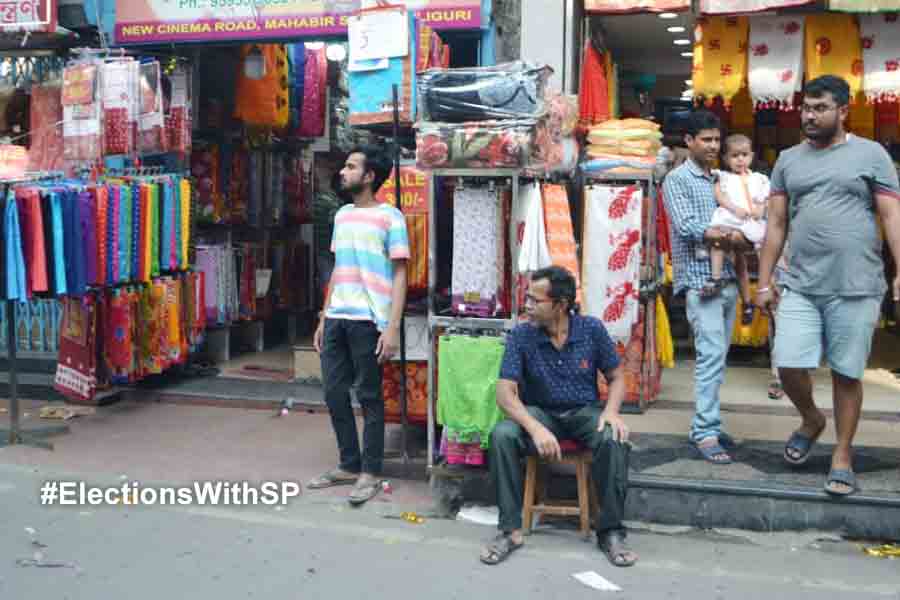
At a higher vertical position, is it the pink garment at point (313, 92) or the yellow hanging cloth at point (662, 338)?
the pink garment at point (313, 92)

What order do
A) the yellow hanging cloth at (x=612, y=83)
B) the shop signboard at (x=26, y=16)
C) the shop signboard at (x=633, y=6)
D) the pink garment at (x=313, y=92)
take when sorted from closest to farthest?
1. the shop signboard at (x=633, y=6)
2. the shop signboard at (x=26, y=16)
3. the yellow hanging cloth at (x=612, y=83)
4. the pink garment at (x=313, y=92)

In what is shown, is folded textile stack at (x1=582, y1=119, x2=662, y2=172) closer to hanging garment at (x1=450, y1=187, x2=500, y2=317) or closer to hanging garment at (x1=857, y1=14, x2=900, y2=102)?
hanging garment at (x1=857, y1=14, x2=900, y2=102)

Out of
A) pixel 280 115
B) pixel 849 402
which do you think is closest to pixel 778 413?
pixel 849 402

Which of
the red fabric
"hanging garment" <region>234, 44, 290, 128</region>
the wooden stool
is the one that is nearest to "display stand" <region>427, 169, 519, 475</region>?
the wooden stool

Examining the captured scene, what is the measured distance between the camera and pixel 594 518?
541 cm

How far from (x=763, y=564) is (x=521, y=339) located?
1.58 meters

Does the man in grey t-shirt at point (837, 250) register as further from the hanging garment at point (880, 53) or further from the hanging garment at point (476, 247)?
the hanging garment at point (880, 53)

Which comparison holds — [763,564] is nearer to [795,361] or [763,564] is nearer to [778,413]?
[795,361]

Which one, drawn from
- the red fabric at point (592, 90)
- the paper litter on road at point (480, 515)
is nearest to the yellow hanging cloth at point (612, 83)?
the red fabric at point (592, 90)

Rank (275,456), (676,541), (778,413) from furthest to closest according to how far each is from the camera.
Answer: (778,413) < (275,456) < (676,541)

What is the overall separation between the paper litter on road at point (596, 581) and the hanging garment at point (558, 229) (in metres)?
1.57

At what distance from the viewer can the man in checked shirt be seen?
5.91 m

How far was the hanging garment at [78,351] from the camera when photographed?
8125 millimetres

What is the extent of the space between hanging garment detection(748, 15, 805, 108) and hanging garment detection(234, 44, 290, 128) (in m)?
4.34
